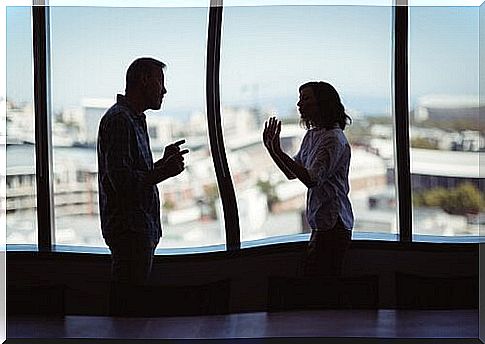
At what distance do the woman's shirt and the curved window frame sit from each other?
0.09m

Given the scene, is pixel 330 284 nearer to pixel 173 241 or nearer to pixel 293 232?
pixel 293 232

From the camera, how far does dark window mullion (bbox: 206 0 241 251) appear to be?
2896mm

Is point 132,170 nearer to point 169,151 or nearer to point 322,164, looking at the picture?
point 169,151

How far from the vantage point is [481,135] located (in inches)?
115

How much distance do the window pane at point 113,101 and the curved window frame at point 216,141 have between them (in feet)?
0.09

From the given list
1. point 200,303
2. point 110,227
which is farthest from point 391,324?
point 110,227

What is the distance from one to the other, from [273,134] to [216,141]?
0.22 meters

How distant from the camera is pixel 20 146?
2.90m

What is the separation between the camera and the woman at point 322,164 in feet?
9.46

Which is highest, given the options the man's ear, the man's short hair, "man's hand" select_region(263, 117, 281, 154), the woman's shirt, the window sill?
the man's short hair

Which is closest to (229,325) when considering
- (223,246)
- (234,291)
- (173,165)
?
(234,291)

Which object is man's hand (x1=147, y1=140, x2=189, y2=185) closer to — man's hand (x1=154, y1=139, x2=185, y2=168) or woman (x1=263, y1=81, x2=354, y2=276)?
man's hand (x1=154, y1=139, x2=185, y2=168)

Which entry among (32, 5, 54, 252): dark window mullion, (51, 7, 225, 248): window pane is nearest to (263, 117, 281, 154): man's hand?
(51, 7, 225, 248): window pane

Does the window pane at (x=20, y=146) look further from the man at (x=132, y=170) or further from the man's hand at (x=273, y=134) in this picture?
the man's hand at (x=273, y=134)
